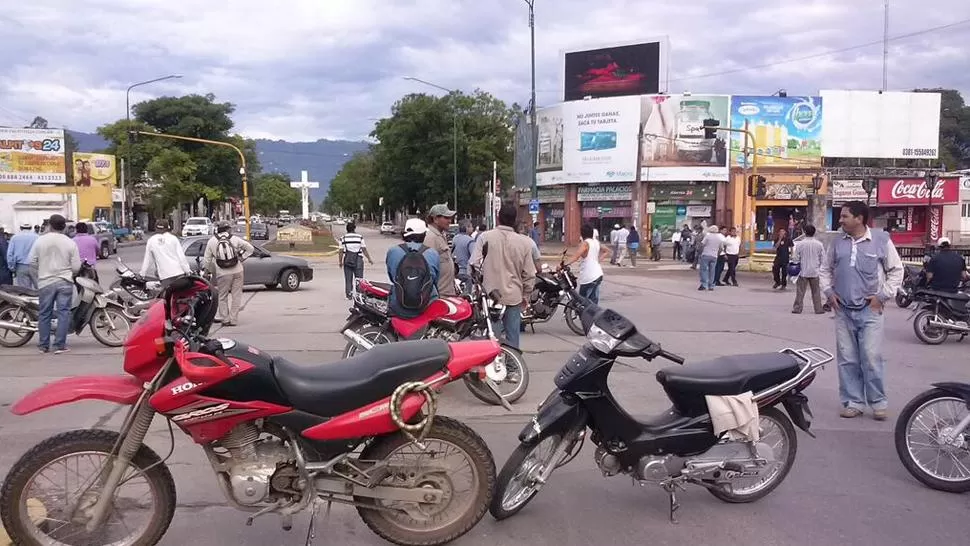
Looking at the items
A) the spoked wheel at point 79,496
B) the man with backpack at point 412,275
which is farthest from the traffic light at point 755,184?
the spoked wheel at point 79,496

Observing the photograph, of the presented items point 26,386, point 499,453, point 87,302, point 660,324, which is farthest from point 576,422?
point 660,324

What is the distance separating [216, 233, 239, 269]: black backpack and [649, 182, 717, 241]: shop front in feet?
106

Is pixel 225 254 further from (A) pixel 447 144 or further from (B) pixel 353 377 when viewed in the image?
(A) pixel 447 144

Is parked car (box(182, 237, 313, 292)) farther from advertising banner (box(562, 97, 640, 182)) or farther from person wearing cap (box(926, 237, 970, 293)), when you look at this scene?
advertising banner (box(562, 97, 640, 182))

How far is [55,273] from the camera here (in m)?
8.95

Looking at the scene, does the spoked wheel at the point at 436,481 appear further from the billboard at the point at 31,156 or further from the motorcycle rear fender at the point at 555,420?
the billboard at the point at 31,156

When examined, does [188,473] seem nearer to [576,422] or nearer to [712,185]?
[576,422]

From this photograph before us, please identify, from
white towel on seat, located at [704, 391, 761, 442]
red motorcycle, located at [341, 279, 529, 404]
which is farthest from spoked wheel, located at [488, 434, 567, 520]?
red motorcycle, located at [341, 279, 529, 404]

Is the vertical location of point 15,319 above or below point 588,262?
below

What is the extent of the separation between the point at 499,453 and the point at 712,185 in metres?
38.2

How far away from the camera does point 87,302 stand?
950 cm

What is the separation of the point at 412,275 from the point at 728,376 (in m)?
3.34

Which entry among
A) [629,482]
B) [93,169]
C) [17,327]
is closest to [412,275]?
[629,482]

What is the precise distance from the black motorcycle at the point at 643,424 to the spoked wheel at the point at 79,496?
176 cm
